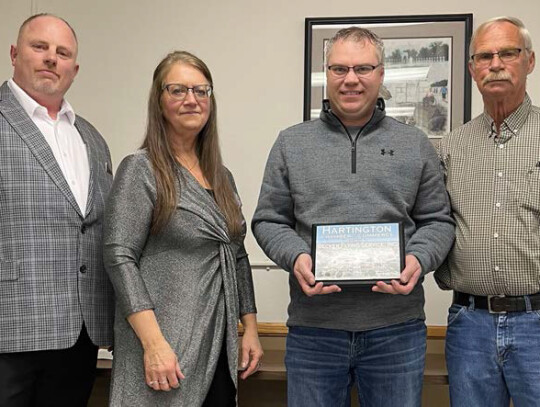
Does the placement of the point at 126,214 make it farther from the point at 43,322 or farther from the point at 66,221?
the point at 43,322

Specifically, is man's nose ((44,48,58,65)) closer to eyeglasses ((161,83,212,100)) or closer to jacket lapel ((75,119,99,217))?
jacket lapel ((75,119,99,217))

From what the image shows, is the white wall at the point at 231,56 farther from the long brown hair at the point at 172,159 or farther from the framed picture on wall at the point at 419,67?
the long brown hair at the point at 172,159

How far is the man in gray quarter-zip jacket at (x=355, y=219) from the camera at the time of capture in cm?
170

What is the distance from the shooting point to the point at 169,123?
5.91 feet

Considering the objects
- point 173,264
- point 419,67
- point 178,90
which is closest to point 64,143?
point 178,90

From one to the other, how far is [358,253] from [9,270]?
88 cm

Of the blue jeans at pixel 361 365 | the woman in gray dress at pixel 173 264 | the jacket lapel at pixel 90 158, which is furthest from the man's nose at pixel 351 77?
the jacket lapel at pixel 90 158

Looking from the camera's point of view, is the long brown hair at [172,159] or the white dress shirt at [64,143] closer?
the long brown hair at [172,159]

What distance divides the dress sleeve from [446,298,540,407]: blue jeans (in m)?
0.86

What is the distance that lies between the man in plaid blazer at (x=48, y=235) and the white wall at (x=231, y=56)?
3.06ft

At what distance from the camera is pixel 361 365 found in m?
1.72

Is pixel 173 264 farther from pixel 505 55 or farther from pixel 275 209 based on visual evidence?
pixel 505 55

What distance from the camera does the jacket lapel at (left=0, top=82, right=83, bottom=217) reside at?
1.71m

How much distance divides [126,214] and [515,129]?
1.09 m
